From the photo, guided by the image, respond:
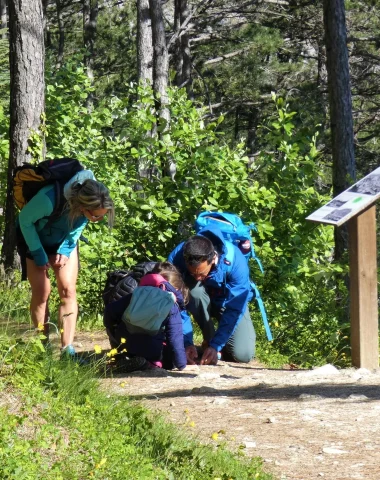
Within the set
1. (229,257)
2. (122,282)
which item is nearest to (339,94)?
(229,257)

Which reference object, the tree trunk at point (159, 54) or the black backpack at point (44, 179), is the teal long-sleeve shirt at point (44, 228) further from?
the tree trunk at point (159, 54)

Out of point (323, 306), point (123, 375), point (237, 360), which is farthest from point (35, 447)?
point (323, 306)

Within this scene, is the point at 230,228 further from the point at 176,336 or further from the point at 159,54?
the point at 159,54

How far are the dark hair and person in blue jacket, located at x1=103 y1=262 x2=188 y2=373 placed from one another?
15cm

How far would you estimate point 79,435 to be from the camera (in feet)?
12.8

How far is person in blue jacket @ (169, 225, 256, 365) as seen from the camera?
631 cm

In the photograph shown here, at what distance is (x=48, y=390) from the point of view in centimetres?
430

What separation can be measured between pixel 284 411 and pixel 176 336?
48.4 inches

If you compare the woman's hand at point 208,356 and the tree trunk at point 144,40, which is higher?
the tree trunk at point 144,40

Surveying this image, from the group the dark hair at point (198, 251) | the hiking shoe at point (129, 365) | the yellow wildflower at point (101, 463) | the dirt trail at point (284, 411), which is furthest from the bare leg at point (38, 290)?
the yellow wildflower at point (101, 463)

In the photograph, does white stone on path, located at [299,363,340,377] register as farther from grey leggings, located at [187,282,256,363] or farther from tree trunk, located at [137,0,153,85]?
tree trunk, located at [137,0,153,85]

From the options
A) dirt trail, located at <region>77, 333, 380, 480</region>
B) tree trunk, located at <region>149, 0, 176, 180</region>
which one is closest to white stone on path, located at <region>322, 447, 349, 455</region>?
dirt trail, located at <region>77, 333, 380, 480</region>

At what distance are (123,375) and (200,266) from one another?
98 cm

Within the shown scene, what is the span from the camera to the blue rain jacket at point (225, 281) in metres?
6.66
